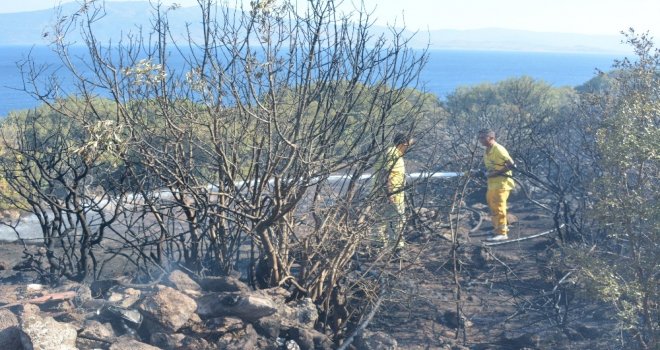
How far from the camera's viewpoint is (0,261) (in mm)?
9891

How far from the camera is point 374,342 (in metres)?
6.75

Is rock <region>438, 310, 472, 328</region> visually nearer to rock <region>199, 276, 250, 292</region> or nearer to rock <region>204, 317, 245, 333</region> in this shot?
rock <region>199, 276, 250, 292</region>

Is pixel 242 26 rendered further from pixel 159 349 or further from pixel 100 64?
pixel 159 349

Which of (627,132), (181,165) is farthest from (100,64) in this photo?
(627,132)

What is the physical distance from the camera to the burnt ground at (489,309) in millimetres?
7406

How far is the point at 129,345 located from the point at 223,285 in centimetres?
106

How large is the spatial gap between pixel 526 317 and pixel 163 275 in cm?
347

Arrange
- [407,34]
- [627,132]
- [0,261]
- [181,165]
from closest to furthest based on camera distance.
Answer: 1. [627,132]
2. [181,165]
3. [407,34]
4. [0,261]

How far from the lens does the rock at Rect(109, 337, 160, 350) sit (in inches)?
215

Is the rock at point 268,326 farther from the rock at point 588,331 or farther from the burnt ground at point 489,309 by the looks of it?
the rock at point 588,331

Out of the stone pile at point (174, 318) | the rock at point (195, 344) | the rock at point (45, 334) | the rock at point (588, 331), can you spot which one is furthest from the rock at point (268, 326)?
the rock at point (588, 331)

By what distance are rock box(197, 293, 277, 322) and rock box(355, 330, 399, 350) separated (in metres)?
0.93

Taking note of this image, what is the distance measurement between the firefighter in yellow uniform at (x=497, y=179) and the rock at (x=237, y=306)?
5075 mm

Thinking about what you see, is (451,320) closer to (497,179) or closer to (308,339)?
(308,339)
